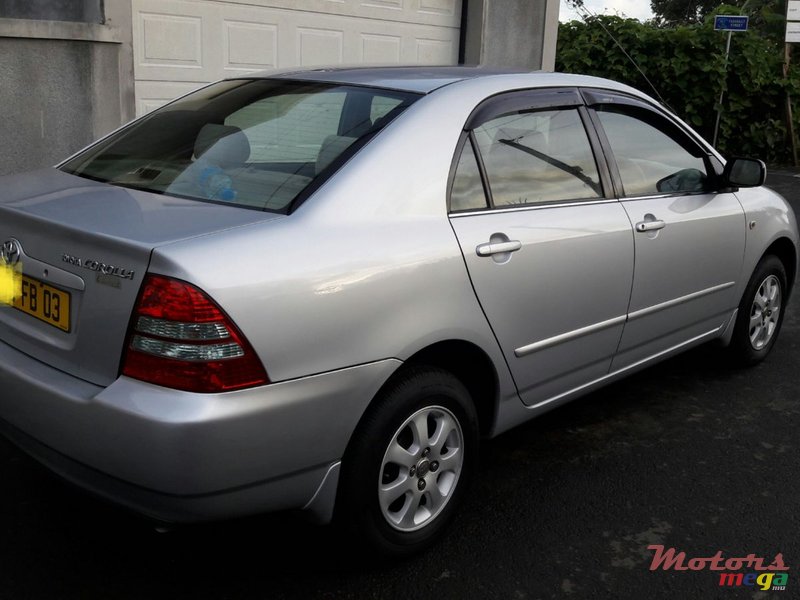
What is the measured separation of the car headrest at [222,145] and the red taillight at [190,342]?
0.79 meters

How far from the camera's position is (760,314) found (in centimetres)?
488

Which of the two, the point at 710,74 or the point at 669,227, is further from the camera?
the point at 710,74

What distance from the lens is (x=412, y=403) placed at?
274 centimetres

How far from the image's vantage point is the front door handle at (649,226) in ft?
12.1

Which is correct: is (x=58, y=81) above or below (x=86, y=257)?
above

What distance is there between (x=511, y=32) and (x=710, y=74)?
20.5ft

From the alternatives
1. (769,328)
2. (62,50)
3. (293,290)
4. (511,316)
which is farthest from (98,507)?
(62,50)

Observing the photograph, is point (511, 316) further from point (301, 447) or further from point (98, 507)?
point (98, 507)

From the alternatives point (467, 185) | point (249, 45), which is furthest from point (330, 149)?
point (249, 45)

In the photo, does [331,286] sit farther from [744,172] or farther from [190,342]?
[744,172]

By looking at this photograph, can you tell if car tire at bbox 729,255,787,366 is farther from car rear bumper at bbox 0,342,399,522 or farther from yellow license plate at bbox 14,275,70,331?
yellow license plate at bbox 14,275,70,331

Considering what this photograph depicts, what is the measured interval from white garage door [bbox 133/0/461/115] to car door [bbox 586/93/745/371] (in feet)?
14.5

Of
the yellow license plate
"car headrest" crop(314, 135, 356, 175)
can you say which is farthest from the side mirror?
the yellow license plate

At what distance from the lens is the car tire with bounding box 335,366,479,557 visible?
2643mm
